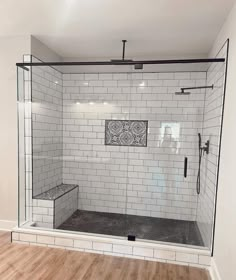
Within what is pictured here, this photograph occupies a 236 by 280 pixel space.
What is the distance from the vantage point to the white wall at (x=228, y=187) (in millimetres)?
1766

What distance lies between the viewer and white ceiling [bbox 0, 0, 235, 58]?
2.09 metres

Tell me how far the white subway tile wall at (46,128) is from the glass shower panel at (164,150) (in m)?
1.19

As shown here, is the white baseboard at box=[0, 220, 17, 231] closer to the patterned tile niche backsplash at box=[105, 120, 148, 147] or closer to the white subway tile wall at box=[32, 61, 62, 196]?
the white subway tile wall at box=[32, 61, 62, 196]

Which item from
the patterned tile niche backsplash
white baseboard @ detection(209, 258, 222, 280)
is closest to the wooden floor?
white baseboard @ detection(209, 258, 222, 280)

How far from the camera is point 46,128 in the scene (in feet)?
11.0

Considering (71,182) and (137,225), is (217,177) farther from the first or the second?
(71,182)

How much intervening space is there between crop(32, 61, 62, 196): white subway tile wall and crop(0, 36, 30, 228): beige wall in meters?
0.26

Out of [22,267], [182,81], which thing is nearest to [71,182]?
[22,267]

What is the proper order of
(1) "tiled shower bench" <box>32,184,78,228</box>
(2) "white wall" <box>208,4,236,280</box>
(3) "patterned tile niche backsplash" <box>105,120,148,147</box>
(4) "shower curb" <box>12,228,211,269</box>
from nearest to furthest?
(2) "white wall" <box>208,4,236,280</box> < (4) "shower curb" <box>12,228,211,269</box> < (1) "tiled shower bench" <box>32,184,78,228</box> < (3) "patterned tile niche backsplash" <box>105,120,148,147</box>

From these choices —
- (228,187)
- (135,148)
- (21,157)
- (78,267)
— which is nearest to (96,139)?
(135,148)

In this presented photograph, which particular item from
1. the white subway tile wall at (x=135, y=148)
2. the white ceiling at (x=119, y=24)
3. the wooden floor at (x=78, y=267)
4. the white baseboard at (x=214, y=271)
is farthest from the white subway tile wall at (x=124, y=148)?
the white baseboard at (x=214, y=271)

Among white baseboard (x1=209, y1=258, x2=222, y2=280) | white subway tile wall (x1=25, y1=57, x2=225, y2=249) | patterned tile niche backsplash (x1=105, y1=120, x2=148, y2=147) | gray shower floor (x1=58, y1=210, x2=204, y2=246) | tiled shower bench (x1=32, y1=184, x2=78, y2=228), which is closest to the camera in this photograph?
white baseboard (x1=209, y1=258, x2=222, y2=280)

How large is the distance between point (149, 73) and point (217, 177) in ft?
6.47

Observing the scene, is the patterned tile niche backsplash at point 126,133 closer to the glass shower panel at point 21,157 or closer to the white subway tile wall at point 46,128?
the white subway tile wall at point 46,128
